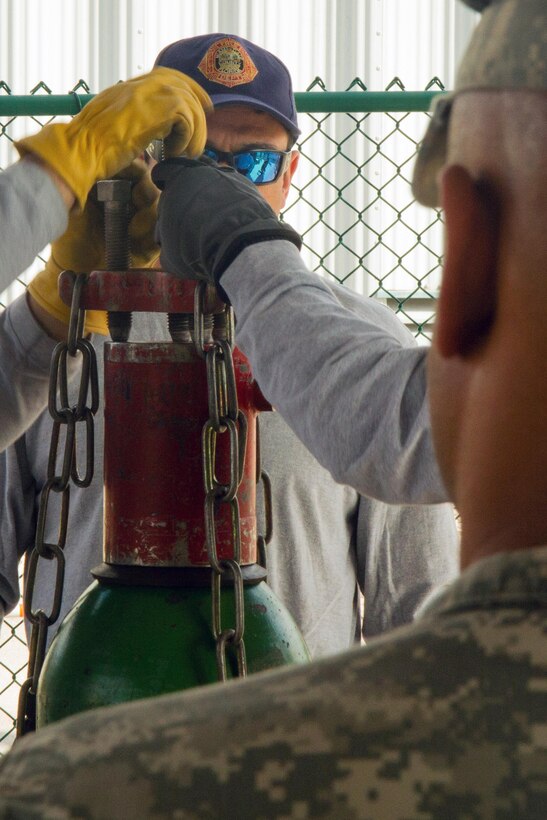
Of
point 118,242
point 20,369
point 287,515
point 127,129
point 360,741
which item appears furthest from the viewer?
point 287,515

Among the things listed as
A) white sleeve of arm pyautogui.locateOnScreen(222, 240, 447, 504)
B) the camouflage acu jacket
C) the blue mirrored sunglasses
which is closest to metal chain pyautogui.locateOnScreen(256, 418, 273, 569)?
white sleeve of arm pyautogui.locateOnScreen(222, 240, 447, 504)

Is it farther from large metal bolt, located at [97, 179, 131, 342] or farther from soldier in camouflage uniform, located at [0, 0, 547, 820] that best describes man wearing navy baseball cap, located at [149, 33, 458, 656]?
soldier in camouflage uniform, located at [0, 0, 547, 820]

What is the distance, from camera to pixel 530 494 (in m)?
0.62

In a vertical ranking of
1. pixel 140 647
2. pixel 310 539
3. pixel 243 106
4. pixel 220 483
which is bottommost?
pixel 310 539

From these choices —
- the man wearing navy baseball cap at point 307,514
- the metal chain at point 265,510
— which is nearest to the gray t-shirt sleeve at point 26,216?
the metal chain at point 265,510

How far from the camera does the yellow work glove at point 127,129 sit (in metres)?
1.50

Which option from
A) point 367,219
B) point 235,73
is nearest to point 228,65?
point 235,73

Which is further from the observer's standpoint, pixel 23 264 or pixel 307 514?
pixel 307 514

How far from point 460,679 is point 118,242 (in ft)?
2.87

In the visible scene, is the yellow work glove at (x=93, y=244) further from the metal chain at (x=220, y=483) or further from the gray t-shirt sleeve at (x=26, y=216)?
the metal chain at (x=220, y=483)

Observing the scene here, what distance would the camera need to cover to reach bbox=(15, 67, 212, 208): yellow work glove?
1500 mm

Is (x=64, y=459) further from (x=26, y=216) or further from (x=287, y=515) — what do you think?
(x=287, y=515)

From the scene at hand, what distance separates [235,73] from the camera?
2189mm

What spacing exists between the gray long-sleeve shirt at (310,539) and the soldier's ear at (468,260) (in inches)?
57.2
